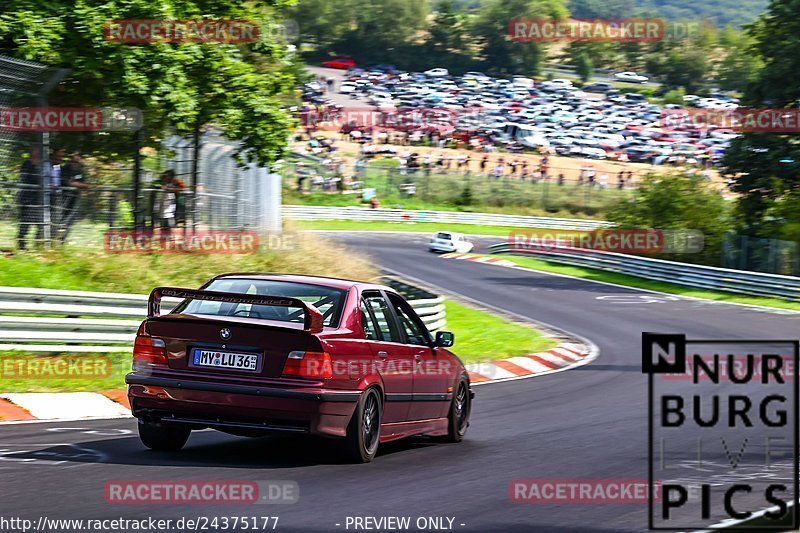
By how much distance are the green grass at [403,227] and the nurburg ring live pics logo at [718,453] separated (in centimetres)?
3934

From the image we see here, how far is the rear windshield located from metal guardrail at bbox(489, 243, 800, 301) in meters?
25.8

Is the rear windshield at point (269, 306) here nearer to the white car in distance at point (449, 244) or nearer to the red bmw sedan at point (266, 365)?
the red bmw sedan at point (266, 365)

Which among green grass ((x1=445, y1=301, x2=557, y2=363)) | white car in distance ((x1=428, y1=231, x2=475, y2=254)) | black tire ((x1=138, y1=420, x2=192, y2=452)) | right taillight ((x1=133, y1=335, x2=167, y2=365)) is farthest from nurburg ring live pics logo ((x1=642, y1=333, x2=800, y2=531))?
white car in distance ((x1=428, y1=231, x2=475, y2=254))

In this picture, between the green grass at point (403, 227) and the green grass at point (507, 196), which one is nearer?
the green grass at point (403, 227)

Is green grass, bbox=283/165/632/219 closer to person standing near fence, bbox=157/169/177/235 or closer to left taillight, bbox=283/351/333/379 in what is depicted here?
person standing near fence, bbox=157/169/177/235

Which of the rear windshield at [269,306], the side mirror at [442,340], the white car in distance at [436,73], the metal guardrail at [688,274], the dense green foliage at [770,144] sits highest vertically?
the white car in distance at [436,73]

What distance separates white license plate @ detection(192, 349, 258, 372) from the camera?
7875mm

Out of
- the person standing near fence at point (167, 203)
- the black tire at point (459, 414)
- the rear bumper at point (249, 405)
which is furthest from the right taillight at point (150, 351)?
the person standing near fence at point (167, 203)

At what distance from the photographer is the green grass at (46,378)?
12.4m

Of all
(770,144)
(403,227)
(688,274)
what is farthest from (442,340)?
(403,227)

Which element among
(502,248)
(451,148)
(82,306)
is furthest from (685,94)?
(82,306)

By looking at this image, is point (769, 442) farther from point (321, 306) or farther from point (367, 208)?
point (367, 208)

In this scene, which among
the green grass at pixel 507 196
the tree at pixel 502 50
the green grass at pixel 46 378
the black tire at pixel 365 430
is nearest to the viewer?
the black tire at pixel 365 430

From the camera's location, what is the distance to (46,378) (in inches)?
505
